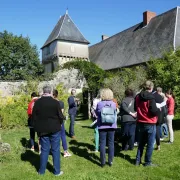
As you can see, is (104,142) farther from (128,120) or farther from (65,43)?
(65,43)

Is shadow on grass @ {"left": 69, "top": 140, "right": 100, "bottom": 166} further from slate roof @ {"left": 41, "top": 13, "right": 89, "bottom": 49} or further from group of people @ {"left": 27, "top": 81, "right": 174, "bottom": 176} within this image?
slate roof @ {"left": 41, "top": 13, "right": 89, "bottom": 49}

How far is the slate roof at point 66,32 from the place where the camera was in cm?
3664

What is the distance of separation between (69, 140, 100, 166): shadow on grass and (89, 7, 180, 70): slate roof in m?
17.4

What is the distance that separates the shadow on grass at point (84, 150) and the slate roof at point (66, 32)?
30357 mm

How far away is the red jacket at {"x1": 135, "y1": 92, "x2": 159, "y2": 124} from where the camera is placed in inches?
199

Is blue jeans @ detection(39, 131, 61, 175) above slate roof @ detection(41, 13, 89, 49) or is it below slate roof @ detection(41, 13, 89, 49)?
below

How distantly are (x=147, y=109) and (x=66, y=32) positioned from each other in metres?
33.9

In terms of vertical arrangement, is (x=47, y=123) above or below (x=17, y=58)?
below

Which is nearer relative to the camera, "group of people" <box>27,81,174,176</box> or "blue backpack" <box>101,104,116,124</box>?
"group of people" <box>27,81,174,176</box>

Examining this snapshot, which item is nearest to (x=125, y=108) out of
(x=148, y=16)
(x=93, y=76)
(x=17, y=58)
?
(x=93, y=76)

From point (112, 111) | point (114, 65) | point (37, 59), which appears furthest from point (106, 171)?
point (37, 59)

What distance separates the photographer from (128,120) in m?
6.40

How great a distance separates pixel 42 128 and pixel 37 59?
125 feet

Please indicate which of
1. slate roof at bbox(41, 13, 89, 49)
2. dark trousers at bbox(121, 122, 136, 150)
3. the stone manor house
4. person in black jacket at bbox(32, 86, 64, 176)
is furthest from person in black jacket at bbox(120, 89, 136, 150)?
slate roof at bbox(41, 13, 89, 49)
